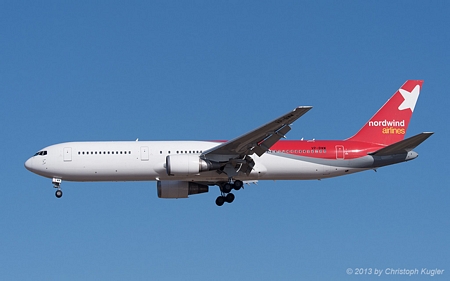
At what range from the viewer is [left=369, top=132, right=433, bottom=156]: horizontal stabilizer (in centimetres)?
3484

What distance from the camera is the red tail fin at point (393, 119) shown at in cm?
3872

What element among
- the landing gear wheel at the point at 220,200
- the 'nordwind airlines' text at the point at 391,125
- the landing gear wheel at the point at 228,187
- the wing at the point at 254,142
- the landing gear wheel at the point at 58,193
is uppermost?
the 'nordwind airlines' text at the point at 391,125

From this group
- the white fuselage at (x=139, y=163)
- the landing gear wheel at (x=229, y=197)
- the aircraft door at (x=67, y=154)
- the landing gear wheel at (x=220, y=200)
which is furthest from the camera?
the landing gear wheel at (x=220, y=200)

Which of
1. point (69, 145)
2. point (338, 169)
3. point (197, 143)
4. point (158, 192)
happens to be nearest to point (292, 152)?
point (338, 169)

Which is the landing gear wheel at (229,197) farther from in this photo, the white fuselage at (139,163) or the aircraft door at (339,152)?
the aircraft door at (339,152)

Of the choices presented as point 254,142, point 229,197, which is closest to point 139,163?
Result: point 229,197

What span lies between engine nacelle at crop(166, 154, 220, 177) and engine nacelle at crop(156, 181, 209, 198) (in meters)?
3.71

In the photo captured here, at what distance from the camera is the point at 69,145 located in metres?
36.6

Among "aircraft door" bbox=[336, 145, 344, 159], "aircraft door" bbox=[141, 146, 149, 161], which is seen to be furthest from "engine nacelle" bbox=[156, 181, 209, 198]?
"aircraft door" bbox=[336, 145, 344, 159]

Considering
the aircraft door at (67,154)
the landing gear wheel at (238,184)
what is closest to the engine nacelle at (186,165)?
the landing gear wheel at (238,184)

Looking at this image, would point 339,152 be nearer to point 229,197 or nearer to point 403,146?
point 403,146

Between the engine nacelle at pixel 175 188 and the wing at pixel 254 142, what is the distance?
398 centimetres

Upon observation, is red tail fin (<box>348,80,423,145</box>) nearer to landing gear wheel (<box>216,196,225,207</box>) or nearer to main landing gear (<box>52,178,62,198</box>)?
landing gear wheel (<box>216,196,225,207</box>)

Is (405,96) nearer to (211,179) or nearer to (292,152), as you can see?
(292,152)
